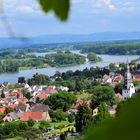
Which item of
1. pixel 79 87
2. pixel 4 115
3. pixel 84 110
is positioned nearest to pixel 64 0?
pixel 84 110

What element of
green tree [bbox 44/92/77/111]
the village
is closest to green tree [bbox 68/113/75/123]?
the village

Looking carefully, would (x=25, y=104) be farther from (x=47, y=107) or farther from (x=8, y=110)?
(x=47, y=107)

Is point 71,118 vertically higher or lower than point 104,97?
lower

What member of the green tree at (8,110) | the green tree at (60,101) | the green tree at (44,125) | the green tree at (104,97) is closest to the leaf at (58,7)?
the green tree at (44,125)

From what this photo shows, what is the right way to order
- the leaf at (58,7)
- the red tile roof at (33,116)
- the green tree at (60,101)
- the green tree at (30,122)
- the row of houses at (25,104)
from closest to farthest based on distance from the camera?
the leaf at (58,7), the green tree at (30,122), the red tile roof at (33,116), the row of houses at (25,104), the green tree at (60,101)

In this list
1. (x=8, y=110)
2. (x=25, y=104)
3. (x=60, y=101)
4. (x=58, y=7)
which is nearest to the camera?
(x=58, y=7)

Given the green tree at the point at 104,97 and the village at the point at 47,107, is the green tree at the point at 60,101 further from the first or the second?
the green tree at the point at 104,97

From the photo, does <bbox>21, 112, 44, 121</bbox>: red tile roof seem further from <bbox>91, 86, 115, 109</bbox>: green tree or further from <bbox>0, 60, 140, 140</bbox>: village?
<bbox>91, 86, 115, 109</bbox>: green tree

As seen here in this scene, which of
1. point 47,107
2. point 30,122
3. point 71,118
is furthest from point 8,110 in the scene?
point 71,118

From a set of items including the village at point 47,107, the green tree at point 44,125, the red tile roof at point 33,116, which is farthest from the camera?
the red tile roof at point 33,116
